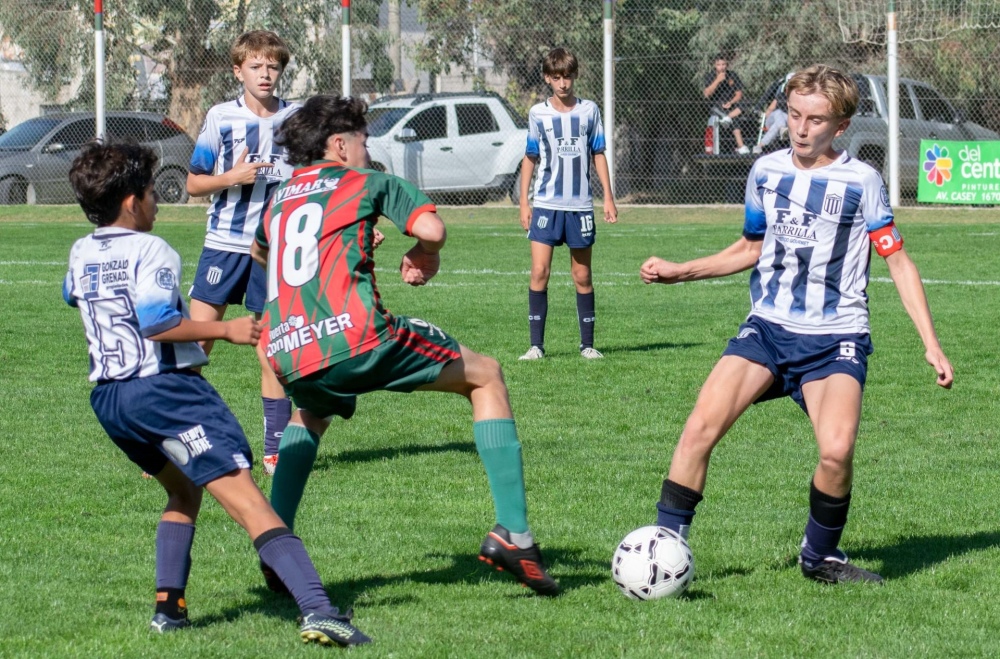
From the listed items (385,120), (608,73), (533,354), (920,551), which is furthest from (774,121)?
(920,551)

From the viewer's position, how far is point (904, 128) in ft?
68.6

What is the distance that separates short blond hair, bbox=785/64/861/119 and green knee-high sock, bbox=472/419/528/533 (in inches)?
56.8

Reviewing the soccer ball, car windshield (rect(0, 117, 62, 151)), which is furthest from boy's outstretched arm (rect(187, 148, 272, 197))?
car windshield (rect(0, 117, 62, 151))

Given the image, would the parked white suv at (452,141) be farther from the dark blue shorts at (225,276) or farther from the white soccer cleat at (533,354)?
the dark blue shorts at (225,276)

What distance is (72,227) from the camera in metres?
19.9

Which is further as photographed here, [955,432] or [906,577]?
[955,432]

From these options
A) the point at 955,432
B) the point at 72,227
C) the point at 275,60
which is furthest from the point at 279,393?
the point at 72,227

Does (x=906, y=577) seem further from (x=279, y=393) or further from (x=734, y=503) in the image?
(x=279, y=393)

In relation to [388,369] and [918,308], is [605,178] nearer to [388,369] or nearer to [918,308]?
[918,308]

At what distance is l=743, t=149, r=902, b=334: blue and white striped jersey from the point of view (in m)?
4.55

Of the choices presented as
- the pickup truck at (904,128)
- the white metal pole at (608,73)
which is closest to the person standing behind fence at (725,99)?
the pickup truck at (904,128)

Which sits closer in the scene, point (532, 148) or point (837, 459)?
point (837, 459)

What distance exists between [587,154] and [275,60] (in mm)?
4018

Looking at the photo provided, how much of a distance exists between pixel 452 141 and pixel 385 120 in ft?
3.65
